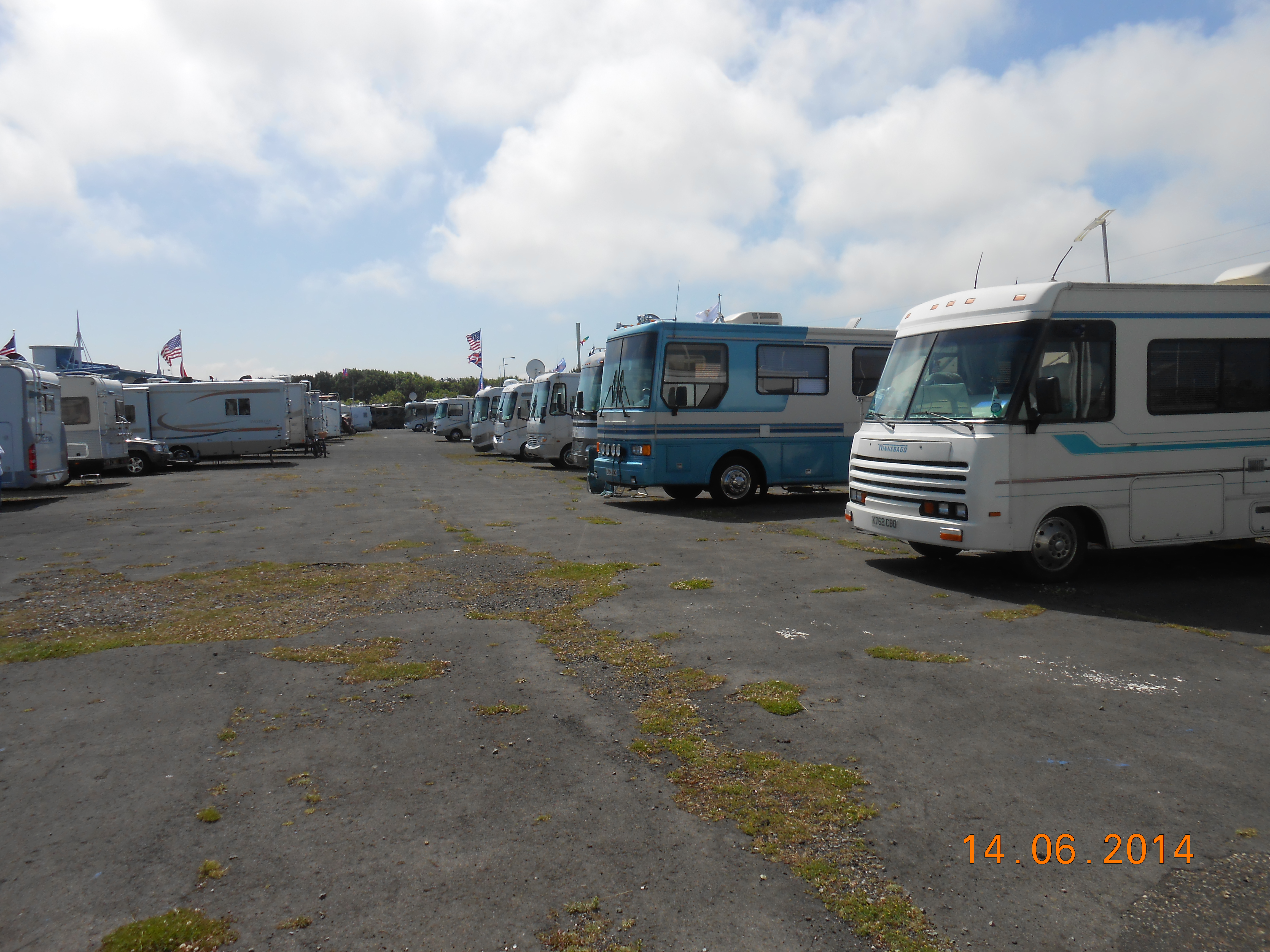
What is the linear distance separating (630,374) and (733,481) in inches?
108

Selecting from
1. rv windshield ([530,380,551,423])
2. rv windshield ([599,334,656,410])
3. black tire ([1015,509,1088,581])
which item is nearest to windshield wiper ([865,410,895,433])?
black tire ([1015,509,1088,581])

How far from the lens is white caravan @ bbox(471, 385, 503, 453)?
120ft

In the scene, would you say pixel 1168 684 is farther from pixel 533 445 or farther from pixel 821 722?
pixel 533 445

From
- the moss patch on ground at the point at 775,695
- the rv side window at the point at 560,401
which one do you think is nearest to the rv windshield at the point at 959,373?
the moss patch on ground at the point at 775,695

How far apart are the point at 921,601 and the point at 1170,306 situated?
4.19 metres

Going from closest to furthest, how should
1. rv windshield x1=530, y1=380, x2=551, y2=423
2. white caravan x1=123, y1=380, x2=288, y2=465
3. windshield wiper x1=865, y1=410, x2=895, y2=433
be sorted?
windshield wiper x1=865, y1=410, x2=895, y2=433 < rv windshield x1=530, y1=380, x2=551, y2=423 < white caravan x1=123, y1=380, x2=288, y2=465

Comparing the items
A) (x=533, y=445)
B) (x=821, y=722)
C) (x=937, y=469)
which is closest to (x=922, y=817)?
(x=821, y=722)

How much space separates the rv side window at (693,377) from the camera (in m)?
14.8

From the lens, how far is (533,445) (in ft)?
92.8

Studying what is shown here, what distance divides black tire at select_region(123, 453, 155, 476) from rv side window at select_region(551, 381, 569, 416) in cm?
1394

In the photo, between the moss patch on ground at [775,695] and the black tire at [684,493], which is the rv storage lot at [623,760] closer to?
the moss patch on ground at [775,695]

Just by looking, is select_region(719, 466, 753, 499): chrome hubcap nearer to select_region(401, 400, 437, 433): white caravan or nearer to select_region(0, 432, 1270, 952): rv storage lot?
select_region(0, 432, 1270, 952): rv storage lot

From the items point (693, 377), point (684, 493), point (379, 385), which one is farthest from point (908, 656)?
point (379, 385)

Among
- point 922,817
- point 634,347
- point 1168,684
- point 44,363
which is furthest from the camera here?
point 44,363
